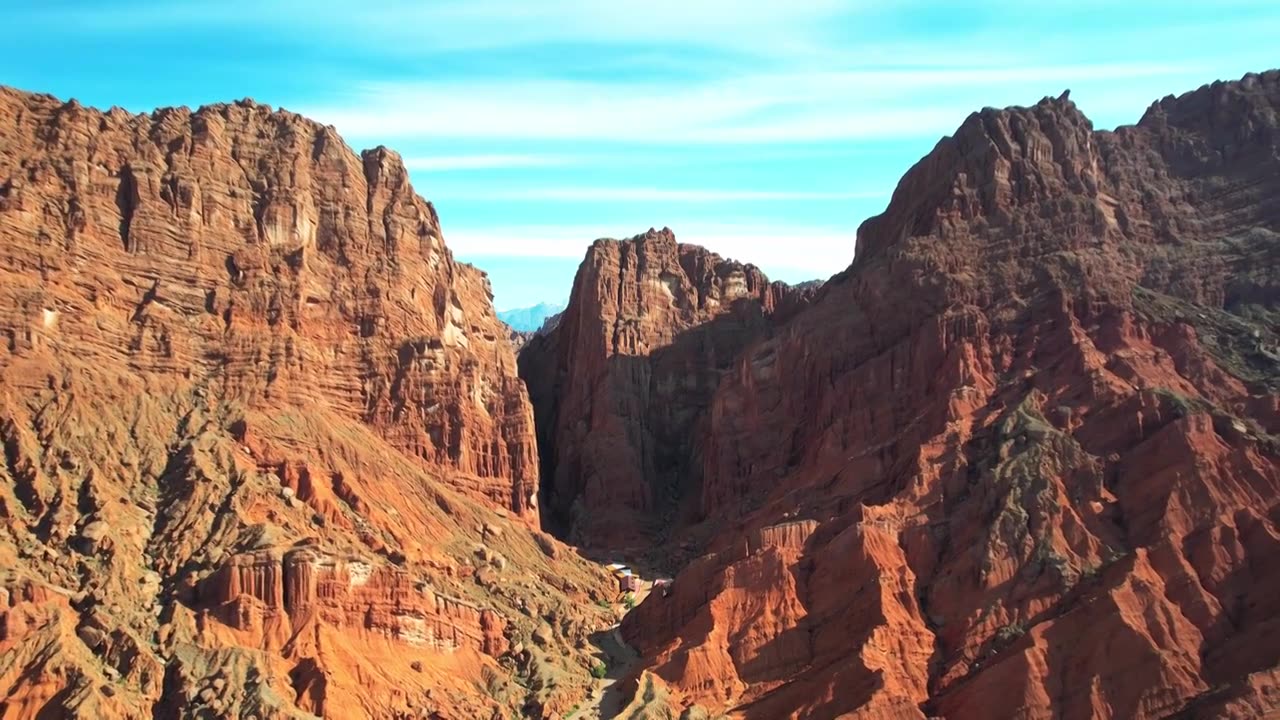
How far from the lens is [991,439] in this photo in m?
143

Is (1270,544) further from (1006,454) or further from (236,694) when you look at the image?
(236,694)

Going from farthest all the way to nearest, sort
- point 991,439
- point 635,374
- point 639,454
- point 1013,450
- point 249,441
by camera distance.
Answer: point 635,374, point 639,454, point 991,439, point 1013,450, point 249,441

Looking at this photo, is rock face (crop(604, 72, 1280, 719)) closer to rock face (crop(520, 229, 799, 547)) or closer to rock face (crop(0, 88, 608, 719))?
rock face (crop(520, 229, 799, 547))

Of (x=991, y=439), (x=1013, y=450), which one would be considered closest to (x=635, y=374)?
(x=991, y=439)

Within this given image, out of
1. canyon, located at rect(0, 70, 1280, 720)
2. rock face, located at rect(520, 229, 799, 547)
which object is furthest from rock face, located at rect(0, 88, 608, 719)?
rock face, located at rect(520, 229, 799, 547)

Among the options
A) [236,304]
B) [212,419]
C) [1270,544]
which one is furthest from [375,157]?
[1270,544]

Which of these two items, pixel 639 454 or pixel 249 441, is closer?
pixel 249 441

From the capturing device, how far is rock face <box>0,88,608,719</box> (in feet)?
400

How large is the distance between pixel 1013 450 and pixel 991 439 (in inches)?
114

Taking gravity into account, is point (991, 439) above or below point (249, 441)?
below

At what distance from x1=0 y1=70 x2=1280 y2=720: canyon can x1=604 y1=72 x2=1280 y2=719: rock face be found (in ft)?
1.03

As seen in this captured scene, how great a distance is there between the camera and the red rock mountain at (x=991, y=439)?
125062 millimetres

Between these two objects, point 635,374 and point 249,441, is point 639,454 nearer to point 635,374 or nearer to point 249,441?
point 635,374

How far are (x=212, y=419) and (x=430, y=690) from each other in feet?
89.7
